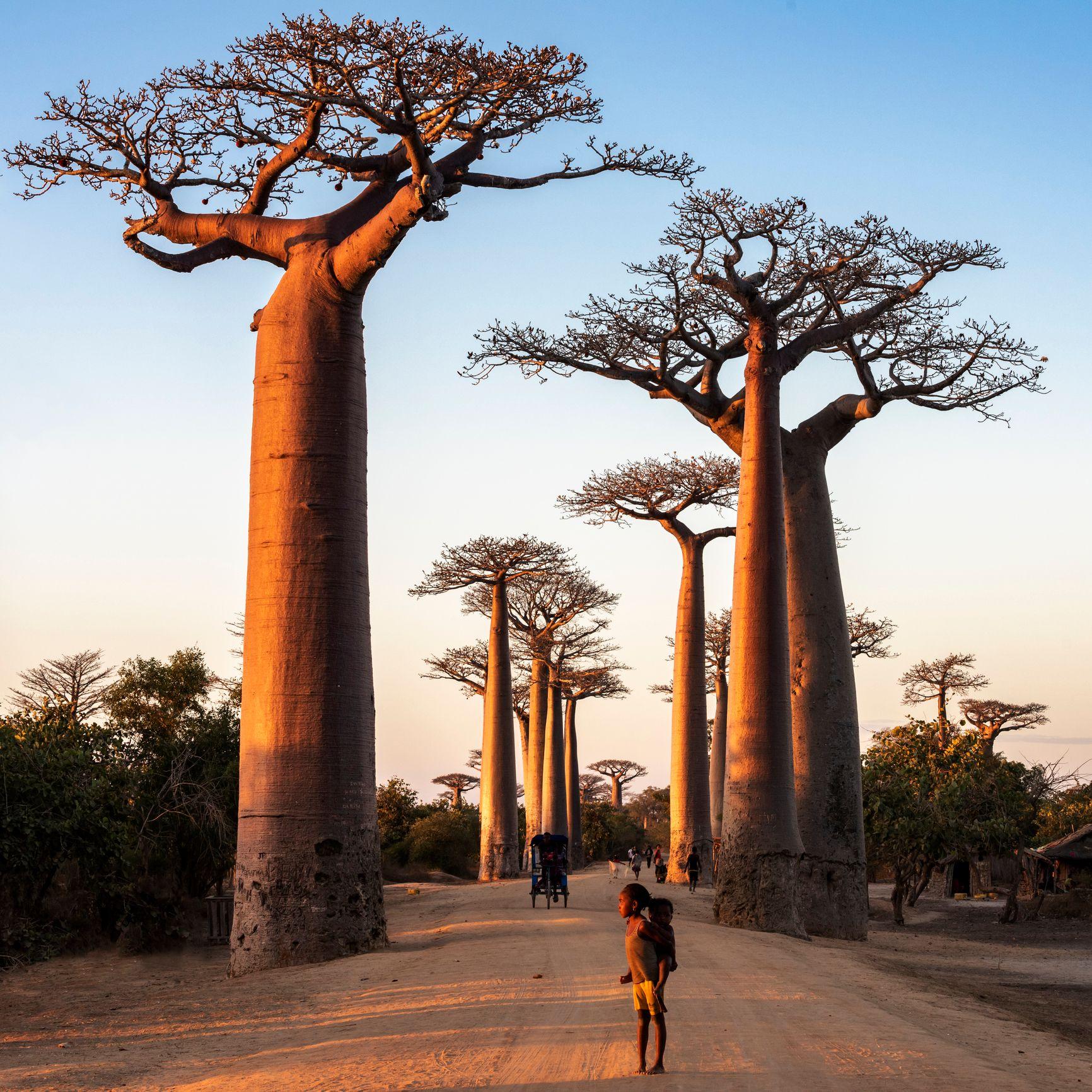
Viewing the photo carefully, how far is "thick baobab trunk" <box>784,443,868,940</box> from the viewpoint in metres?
14.4

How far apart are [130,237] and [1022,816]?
60.4 feet

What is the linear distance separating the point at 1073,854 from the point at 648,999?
74.9ft

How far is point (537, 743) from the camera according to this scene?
33094 mm

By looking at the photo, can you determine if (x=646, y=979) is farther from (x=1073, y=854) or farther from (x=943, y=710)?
(x=943, y=710)

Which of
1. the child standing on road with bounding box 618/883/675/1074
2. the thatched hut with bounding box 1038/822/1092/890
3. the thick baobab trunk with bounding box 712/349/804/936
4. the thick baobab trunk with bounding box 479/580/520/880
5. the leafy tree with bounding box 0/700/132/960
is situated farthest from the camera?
the thick baobab trunk with bounding box 479/580/520/880

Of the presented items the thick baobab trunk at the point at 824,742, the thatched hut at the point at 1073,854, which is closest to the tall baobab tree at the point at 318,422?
the thick baobab trunk at the point at 824,742

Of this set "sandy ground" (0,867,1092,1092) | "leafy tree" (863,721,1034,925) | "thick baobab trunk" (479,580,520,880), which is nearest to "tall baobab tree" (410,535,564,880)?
"thick baobab trunk" (479,580,520,880)

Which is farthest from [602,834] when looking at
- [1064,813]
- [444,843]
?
[1064,813]

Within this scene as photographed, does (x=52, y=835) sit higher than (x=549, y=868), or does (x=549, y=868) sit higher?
(x=52, y=835)

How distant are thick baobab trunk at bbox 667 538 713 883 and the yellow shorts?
17.5m

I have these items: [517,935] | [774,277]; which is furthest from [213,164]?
[517,935]

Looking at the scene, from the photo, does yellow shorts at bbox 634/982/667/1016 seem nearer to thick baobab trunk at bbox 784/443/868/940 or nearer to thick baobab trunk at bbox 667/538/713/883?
thick baobab trunk at bbox 784/443/868/940

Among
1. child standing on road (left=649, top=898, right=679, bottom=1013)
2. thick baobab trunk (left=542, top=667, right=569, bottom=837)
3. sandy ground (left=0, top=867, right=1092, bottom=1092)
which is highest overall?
thick baobab trunk (left=542, top=667, right=569, bottom=837)

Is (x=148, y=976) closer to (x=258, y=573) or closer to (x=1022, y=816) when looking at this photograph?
(x=258, y=573)
